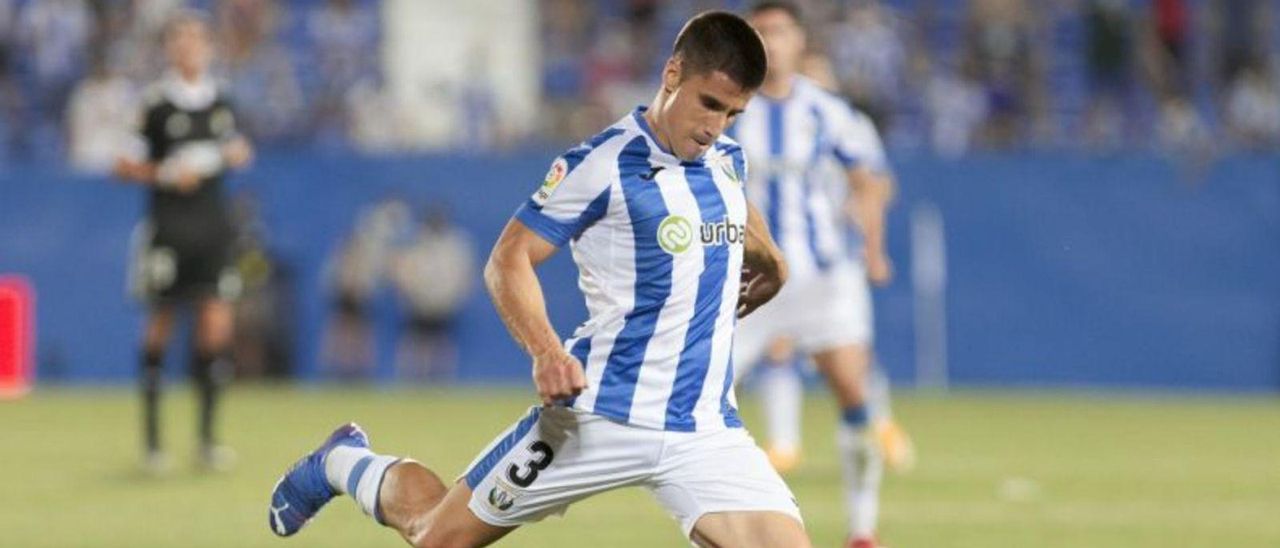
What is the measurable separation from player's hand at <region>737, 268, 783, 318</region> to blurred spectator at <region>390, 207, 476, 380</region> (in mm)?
15007

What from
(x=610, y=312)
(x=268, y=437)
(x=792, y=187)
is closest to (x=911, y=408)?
(x=268, y=437)

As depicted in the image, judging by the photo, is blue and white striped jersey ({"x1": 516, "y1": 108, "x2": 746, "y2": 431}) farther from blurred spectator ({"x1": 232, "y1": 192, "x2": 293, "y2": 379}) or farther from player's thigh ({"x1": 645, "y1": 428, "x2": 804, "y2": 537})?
blurred spectator ({"x1": 232, "y1": 192, "x2": 293, "y2": 379})

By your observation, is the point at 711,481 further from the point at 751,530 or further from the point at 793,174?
the point at 793,174

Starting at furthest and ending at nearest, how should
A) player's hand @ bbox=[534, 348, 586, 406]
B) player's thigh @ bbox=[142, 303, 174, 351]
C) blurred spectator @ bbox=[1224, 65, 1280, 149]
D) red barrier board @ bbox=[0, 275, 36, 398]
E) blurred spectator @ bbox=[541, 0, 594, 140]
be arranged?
1. blurred spectator @ bbox=[541, 0, 594, 140]
2. blurred spectator @ bbox=[1224, 65, 1280, 149]
3. red barrier board @ bbox=[0, 275, 36, 398]
4. player's thigh @ bbox=[142, 303, 174, 351]
5. player's hand @ bbox=[534, 348, 586, 406]

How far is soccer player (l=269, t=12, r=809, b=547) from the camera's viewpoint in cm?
677

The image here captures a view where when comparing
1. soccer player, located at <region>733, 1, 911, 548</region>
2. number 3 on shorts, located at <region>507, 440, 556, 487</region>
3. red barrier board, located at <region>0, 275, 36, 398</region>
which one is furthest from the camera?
red barrier board, located at <region>0, 275, 36, 398</region>

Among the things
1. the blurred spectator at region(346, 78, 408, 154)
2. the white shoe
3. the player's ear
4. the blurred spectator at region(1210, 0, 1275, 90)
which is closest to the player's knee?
the player's ear

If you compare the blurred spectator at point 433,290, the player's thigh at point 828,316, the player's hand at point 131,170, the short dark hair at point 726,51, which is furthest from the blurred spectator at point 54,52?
the short dark hair at point 726,51

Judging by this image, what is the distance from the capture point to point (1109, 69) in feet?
76.2

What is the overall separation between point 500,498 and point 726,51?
146cm

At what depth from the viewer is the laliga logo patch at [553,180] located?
6797mm

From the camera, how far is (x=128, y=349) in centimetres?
2261

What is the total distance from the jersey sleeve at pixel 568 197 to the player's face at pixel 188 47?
731cm

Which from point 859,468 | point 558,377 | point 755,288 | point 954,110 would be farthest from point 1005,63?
point 558,377
